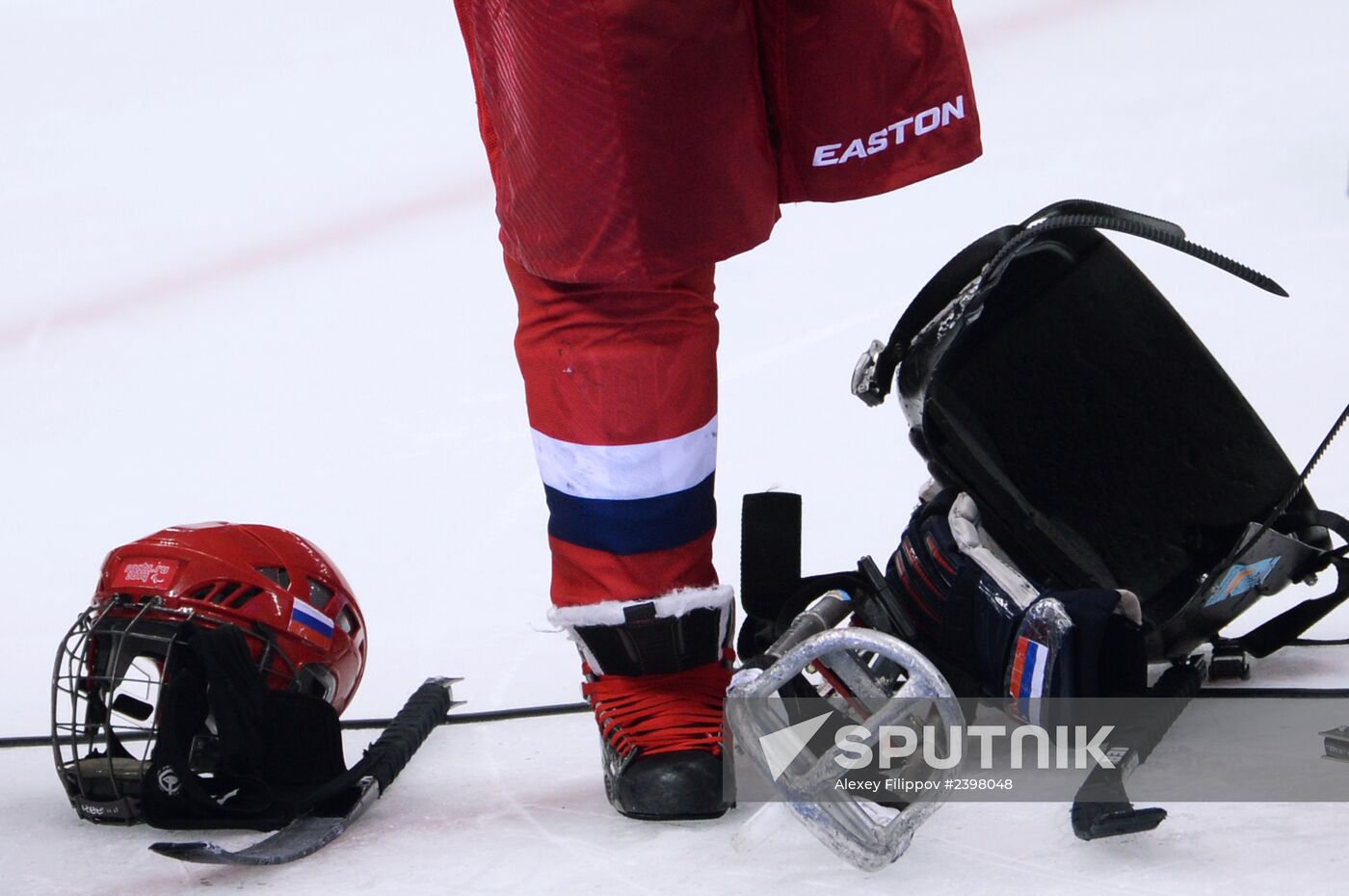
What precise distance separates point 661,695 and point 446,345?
1.50 metres

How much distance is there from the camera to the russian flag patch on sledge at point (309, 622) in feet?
4.33

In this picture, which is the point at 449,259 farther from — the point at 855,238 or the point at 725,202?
the point at 725,202

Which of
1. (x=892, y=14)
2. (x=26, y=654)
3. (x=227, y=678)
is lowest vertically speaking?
(x=26, y=654)

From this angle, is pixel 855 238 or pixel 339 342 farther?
pixel 855 238

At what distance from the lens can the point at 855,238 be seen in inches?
114

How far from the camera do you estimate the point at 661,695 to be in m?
1.27

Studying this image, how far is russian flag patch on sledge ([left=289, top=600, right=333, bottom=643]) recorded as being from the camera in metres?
1.32

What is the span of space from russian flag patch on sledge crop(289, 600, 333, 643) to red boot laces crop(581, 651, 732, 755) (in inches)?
9.6

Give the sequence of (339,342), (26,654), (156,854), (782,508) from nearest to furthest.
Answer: (156,854)
(782,508)
(26,654)
(339,342)

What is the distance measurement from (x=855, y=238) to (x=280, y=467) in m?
1.21

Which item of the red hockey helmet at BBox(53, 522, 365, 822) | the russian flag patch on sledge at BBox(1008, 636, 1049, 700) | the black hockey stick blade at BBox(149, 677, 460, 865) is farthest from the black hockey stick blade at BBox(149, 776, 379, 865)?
the russian flag patch on sledge at BBox(1008, 636, 1049, 700)

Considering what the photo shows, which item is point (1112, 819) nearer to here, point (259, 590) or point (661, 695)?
point (661, 695)

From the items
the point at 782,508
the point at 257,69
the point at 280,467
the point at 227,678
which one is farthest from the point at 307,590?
the point at 257,69

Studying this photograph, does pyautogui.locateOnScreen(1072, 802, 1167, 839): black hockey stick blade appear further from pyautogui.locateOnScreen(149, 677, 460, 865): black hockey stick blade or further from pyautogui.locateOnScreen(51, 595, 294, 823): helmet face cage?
pyautogui.locateOnScreen(51, 595, 294, 823): helmet face cage
